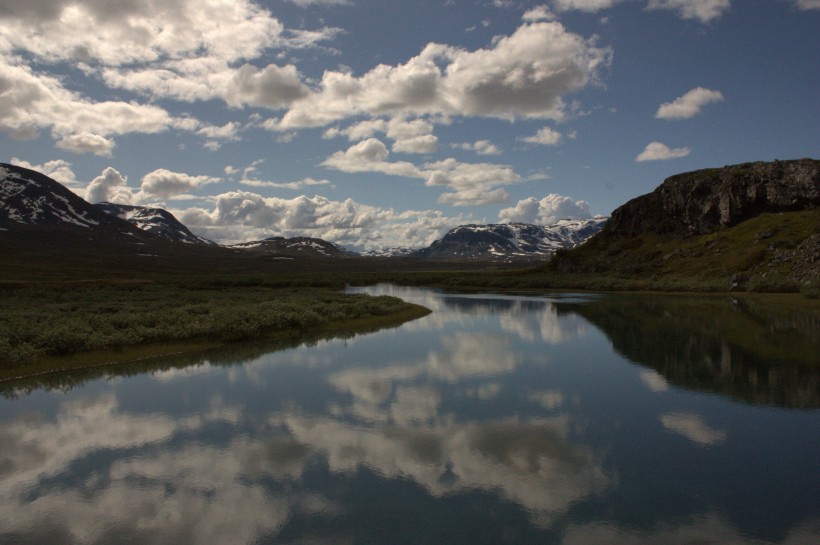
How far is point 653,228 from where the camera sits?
174m

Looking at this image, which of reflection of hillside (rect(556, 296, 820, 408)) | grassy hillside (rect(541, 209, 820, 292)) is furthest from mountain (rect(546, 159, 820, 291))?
reflection of hillside (rect(556, 296, 820, 408))

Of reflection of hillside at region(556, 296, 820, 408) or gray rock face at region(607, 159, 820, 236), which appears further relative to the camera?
gray rock face at region(607, 159, 820, 236)

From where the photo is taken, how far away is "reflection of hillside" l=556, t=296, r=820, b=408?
25891 millimetres

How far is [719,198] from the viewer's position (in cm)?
15288

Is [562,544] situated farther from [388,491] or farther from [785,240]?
[785,240]

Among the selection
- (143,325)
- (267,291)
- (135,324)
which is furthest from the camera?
(267,291)

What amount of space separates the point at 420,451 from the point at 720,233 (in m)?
151

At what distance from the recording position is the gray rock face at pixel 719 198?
455 ft

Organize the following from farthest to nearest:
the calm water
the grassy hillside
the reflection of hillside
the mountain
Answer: the mountain → the grassy hillside → the reflection of hillside → the calm water

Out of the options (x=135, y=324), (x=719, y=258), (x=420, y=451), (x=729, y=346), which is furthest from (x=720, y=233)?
(x=420, y=451)

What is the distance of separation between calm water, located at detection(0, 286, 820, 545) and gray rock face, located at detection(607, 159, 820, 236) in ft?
440

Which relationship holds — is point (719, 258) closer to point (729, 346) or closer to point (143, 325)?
point (729, 346)

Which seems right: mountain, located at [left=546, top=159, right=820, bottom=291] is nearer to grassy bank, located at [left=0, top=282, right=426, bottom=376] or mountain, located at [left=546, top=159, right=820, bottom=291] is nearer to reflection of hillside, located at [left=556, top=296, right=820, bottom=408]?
reflection of hillside, located at [left=556, top=296, right=820, bottom=408]

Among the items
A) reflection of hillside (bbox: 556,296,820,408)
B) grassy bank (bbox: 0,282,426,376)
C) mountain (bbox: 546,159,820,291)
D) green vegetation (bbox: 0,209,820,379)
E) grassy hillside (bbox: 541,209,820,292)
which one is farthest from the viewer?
mountain (bbox: 546,159,820,291)
